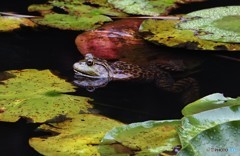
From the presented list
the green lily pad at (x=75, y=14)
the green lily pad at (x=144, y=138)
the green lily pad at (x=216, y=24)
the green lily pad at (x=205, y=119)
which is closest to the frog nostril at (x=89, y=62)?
the green lily pad at (x=75, y=14)

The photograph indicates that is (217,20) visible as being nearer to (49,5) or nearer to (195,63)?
(195,63)

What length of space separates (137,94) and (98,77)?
342mm

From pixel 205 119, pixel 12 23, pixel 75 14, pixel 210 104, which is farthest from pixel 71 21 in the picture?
pixel 205 119

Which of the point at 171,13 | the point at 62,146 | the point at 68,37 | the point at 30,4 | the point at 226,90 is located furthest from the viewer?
the point at 30,4

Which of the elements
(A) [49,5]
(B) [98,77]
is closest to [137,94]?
(B) [98,77]

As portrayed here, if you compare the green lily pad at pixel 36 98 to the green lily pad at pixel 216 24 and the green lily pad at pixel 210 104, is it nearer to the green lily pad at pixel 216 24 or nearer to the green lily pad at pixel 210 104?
the green lily pad at pixel 210 104

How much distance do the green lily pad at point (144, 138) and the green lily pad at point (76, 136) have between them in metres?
0.06

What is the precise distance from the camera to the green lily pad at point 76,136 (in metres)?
1.73

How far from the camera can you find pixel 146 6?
346 cm

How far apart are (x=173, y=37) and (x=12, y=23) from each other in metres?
1.08

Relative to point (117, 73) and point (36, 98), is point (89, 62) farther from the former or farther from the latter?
point (36, 98)

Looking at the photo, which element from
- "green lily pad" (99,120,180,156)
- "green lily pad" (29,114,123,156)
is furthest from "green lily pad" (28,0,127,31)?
"green lily pad" (99,120,180,156)

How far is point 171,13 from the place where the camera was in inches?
136

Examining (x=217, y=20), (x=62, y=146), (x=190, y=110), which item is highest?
(x=217, y=20)
